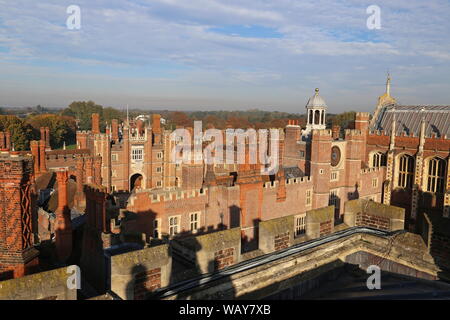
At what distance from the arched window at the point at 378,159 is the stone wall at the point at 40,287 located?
33.2m

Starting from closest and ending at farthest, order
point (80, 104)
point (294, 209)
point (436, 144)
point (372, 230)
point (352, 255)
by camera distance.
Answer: point (352, 255) → point (372, 230) → point (294, 209) → point (436, 144) → point (80, 104)

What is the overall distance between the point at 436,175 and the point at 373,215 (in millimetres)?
21912

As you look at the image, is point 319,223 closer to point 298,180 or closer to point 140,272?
point 140,272

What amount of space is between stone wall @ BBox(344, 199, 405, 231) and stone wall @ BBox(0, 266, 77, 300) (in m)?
9.21

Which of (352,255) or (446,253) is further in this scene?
(352,255)

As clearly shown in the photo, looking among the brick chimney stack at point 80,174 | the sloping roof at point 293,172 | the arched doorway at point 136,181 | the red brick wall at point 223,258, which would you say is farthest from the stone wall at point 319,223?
the arched doorway at point 136,181

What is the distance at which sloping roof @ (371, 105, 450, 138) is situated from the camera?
109 feet

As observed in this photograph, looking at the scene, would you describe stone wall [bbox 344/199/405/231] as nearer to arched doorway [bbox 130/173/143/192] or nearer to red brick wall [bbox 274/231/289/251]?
red brick wall [bbox 274/231/289/251]

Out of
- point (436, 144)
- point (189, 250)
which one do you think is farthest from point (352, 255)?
point (436, 144)

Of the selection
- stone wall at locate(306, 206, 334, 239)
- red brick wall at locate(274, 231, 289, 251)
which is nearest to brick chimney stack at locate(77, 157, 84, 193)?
stone wall at locate(306, 206, 334, 239)

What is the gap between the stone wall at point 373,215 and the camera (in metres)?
12.4

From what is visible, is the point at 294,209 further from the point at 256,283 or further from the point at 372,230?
the point at 256,283

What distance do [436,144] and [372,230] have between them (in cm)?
2246

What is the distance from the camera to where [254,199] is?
888 inches
